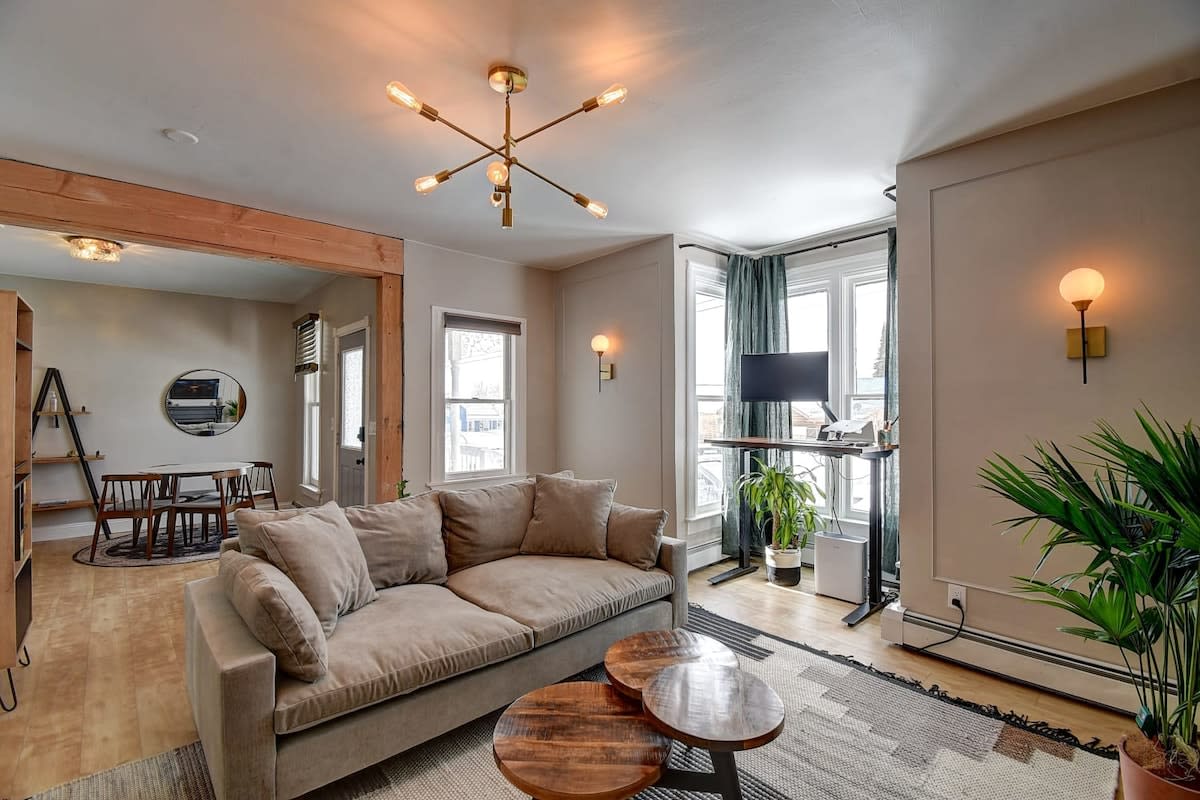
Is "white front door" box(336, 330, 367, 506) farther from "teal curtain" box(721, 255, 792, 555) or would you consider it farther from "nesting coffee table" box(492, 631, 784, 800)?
"nesting coffee table" box(492, 631, 784, 800)

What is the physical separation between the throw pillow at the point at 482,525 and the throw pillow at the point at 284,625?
105 centimetres

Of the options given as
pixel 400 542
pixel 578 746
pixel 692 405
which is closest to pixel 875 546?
pixel 692 405

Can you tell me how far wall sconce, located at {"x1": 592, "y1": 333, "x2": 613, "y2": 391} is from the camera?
4.69 metres

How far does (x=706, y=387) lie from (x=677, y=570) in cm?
203

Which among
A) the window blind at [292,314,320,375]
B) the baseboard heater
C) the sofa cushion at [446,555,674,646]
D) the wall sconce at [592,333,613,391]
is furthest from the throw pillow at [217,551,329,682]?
the window blind at [292,314,320,375]

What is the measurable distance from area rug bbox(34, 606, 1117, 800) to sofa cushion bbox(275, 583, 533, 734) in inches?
11.0

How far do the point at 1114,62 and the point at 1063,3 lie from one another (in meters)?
0.57

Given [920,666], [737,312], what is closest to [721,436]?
[737,312]

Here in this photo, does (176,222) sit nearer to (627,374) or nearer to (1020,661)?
(627,374)

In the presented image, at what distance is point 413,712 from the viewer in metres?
1.95

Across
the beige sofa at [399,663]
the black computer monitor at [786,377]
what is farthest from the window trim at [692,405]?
the beige sofa at [399,663]

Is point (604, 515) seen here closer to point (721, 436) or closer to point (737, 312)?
point (721, 436)

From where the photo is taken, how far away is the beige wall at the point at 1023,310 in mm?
2291

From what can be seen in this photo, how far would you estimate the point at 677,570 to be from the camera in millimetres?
2938
